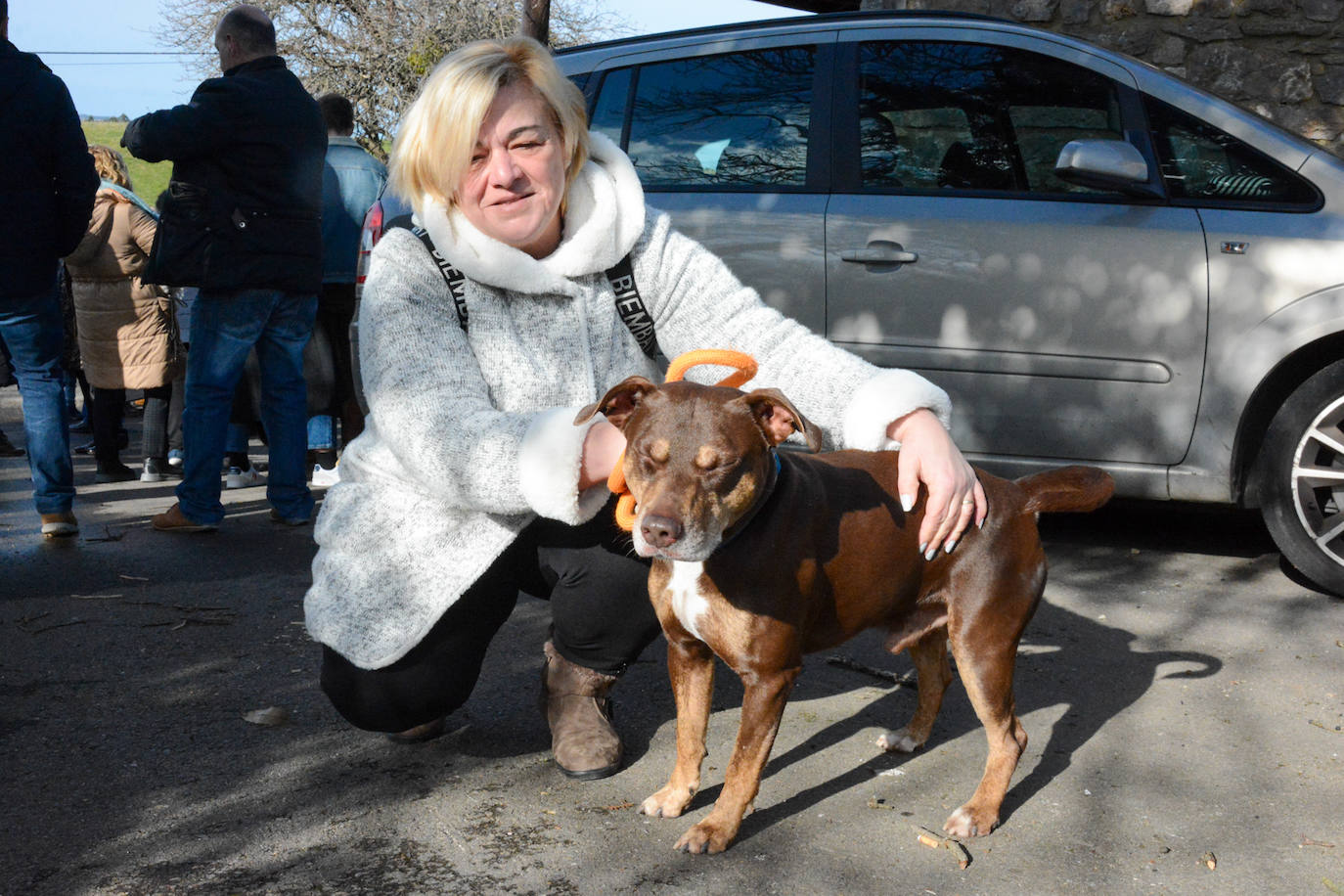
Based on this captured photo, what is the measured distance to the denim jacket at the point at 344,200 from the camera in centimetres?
768

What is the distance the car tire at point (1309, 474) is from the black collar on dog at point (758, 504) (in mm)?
3056

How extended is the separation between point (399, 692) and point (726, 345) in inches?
48.6

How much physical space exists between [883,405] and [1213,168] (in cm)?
301

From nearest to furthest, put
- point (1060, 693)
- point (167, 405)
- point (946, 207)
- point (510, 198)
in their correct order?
point (510, 198) → point (1060, 693) → point (946, 207) → point (167, 405)

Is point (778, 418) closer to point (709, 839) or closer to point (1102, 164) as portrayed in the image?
point (709, 839)

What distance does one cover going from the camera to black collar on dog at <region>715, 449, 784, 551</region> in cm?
272

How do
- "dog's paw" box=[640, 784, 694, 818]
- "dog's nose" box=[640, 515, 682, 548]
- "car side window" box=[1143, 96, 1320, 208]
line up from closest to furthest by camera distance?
"dog's nose" box=[640, 515, 682, 548]
"dog's paw" box=[640, 784, 694, 818]
"car side window" box=[1143, 96, 1320, 208]

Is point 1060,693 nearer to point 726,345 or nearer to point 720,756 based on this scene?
point 720,756

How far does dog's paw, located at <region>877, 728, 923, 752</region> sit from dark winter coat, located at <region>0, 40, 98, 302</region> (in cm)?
441

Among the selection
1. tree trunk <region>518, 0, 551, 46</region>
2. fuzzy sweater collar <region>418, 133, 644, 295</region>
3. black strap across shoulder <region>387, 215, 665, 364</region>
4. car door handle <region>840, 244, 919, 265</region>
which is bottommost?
car door handle <region>840, 244, 919, 265</region>

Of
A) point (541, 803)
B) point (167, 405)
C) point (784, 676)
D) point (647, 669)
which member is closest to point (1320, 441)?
point (647, 669)

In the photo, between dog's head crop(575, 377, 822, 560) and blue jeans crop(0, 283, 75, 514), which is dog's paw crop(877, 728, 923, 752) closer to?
dog's head crop(575, 377, 822, 560)

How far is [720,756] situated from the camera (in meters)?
Result: 3.52

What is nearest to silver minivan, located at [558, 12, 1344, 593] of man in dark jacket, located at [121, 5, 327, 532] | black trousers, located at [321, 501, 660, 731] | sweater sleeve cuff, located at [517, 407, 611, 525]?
man in dark jacket, located at [121, 5, 327, 532]
